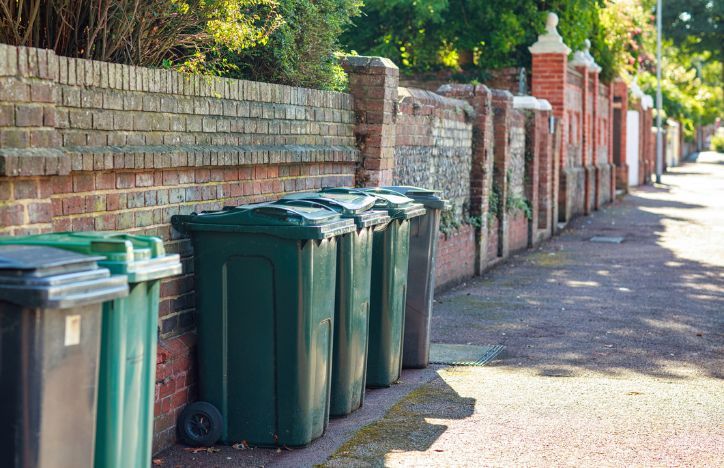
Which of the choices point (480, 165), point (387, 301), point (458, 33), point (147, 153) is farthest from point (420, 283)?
point (458, 33)

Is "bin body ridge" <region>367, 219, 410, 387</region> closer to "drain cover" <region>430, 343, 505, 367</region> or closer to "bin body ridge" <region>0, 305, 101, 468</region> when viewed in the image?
"drain cover" <region>430, 343, 505, 367</region>

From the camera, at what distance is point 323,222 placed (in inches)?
236

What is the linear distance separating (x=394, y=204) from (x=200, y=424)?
2.08 meters

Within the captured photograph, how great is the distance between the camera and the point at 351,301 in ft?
A: 21.7

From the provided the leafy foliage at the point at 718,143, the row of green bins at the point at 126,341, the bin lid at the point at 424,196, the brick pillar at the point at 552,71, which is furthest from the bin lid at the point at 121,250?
the leafy foliage at the point at 718,143

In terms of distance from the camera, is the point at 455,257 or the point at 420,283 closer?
the point at 420,283

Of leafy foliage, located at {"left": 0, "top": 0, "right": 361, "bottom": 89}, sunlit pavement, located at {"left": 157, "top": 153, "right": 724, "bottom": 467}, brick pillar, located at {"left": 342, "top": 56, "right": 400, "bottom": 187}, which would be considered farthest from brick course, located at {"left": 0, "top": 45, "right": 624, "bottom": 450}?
sunlit pavement, located at {"left": 157, "top": 153, "right": 724, "bottom": 467}

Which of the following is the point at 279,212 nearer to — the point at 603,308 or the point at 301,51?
the point at 301,51

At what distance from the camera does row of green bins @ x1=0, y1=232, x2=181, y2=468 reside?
4.22 meters

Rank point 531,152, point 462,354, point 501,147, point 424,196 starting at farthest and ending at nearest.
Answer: point 531,152 < point 501,147 < point 462,354 < point 424,196

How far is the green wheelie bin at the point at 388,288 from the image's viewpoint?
7473mm

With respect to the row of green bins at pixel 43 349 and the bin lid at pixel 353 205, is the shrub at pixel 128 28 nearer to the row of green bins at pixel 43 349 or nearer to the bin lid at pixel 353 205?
the bin lid at pixel 353 205

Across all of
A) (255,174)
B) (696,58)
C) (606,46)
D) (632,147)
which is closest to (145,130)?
(255,174)

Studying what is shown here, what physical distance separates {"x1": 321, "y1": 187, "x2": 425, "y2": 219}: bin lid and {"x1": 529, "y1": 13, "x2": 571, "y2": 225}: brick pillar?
43.8 ft
